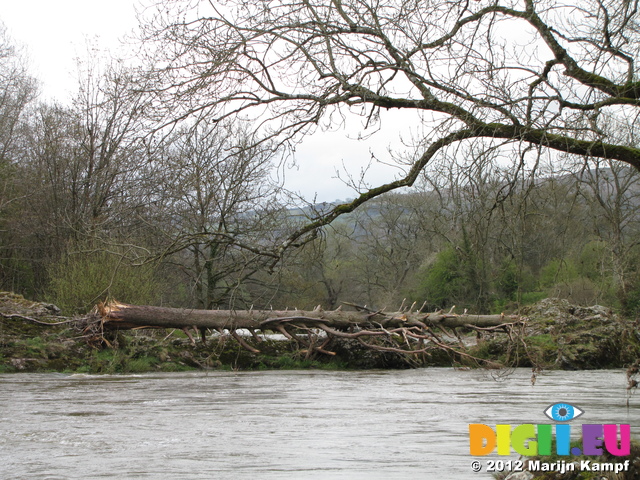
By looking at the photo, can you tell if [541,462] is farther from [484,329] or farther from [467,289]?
[467,289]

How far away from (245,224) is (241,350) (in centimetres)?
305

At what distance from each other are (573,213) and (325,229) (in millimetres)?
2945

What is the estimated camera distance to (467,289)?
30469 millimetres

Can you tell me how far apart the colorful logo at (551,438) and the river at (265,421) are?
167 millimetres

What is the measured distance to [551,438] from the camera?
413 cm

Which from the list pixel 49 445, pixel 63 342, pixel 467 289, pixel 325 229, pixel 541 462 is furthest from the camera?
pixel 467 289

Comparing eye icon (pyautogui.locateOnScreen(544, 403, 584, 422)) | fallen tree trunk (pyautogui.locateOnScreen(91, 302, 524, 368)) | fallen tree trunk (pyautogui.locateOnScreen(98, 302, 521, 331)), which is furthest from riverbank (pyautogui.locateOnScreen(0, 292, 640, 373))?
eye icon (pyautogui.locateOnScreen(544, 403, 584, 422))

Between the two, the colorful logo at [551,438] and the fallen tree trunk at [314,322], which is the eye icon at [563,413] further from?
the fallen tree trunk at [314,322]

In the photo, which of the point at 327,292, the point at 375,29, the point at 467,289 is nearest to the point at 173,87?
the point at 375,29

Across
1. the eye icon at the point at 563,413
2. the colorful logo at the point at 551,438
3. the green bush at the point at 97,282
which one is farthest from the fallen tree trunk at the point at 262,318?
the colorful logo at the point at 551,438

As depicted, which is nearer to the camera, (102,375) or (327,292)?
(102,375)

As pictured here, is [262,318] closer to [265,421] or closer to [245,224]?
[245,224]

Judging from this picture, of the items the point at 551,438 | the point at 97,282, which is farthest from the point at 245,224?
the point at 551,438

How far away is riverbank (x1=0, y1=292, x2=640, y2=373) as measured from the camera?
40.8 ft
